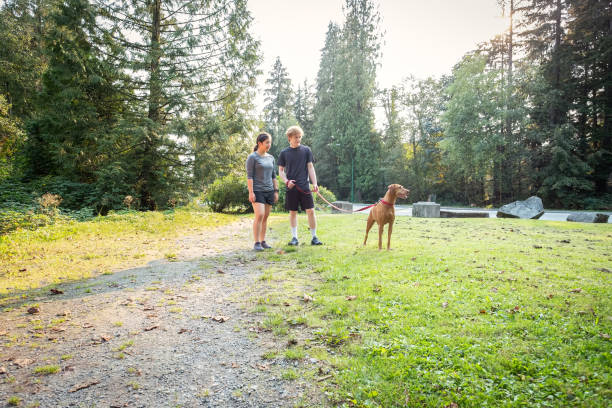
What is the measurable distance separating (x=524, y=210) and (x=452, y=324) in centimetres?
1262

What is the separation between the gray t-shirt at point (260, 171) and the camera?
A: 5680 mm

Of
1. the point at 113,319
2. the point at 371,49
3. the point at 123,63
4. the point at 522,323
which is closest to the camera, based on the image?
the point at 522,323

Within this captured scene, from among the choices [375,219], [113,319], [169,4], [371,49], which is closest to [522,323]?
[375,219]

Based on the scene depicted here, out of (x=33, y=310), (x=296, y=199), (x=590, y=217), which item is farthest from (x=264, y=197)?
(x=590, y=217)

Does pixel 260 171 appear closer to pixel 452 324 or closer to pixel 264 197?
pixel 264 197

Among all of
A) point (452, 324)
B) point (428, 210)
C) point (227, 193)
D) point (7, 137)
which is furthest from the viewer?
point (7, 137)

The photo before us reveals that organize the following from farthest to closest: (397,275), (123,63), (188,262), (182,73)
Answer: (182,73) → (123,63) → (188,262) → (397,275)

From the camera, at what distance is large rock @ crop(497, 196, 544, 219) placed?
12055 millimetres

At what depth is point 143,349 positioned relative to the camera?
242 cm

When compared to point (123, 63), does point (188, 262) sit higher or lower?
lower

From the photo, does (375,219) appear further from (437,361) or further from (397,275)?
(437,361)

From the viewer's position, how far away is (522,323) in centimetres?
250

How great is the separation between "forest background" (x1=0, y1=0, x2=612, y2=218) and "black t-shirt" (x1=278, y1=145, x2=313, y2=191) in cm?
671

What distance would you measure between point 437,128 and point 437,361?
120 ft
